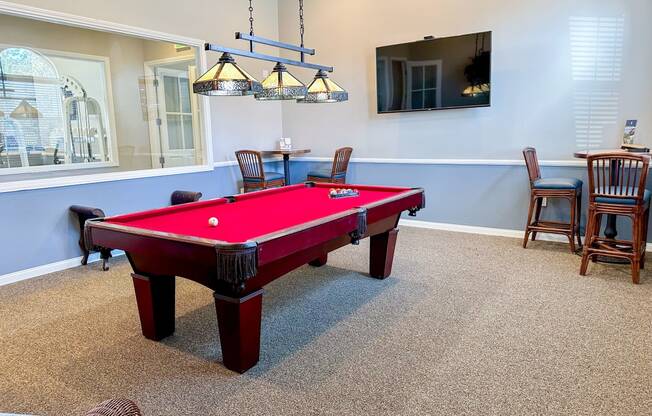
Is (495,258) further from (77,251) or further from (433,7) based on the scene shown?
(77,251)

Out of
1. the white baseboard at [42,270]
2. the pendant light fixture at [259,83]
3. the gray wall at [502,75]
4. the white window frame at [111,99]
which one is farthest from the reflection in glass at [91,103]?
the pendant light fixture at [259,83]

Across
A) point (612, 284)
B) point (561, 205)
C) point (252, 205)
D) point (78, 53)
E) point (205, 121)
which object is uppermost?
point (78, 53)

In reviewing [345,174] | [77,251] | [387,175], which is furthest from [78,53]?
[387,175]

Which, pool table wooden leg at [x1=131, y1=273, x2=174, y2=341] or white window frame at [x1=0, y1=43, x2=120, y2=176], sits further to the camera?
white window frame at [x1=0, y1=43, x2=120, y2=176]

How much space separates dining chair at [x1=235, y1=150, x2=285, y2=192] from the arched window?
6.88 ft

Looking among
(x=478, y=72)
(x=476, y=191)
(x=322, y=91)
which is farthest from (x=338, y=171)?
(x=322, y=91)

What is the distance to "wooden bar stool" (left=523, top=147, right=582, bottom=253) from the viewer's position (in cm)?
407

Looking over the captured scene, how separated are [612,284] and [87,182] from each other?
4774 millimetres

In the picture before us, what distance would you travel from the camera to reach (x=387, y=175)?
18.7 ft

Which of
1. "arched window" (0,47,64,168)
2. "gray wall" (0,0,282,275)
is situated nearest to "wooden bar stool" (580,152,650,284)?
"gray wall" (0,0,282,275)

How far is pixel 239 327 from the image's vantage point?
2172mm

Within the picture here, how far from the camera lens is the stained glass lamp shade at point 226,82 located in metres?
2.70

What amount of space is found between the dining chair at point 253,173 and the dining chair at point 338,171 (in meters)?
0.56

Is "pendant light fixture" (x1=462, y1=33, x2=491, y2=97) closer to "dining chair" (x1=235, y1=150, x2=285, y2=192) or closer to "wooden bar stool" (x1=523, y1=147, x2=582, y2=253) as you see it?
"wooden bar stool" (x1=523, y1=147, x2=582, y2=253)
